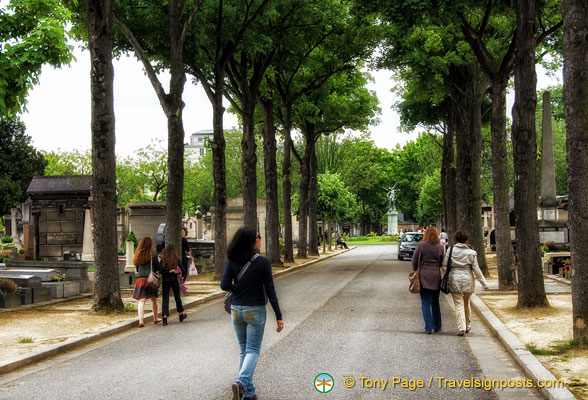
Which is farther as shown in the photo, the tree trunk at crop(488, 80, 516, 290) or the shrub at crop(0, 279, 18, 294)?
the tree trunk at crop(488, 80, 516, 290)

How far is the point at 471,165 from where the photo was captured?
878 inches

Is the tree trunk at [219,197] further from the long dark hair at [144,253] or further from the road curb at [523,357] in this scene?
the road curb at [523,357]

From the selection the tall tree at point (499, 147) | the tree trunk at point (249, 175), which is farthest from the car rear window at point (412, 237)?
the tall tree at point (499, 147)

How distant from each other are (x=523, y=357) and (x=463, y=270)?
285cm

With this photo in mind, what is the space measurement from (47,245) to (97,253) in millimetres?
15511

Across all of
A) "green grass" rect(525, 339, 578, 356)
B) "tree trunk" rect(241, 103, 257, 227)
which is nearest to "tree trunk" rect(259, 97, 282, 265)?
"tree trunk" rect(241, 103, 257, 227)

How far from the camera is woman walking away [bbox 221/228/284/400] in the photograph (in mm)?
6066

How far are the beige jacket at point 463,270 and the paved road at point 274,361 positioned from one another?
799 mm

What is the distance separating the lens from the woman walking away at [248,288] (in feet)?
19.9

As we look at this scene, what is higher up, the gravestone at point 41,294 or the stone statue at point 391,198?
the stone statue at point 391,198

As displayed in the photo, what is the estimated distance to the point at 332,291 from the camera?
17.7 metres

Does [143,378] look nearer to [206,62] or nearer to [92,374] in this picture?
[92,374]

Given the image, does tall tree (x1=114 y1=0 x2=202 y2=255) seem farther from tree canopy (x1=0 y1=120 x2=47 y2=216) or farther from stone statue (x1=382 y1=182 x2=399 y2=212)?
stone statue (x1=382 y1=182 x2=399 y2=212)

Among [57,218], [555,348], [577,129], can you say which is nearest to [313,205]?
[57,218]
